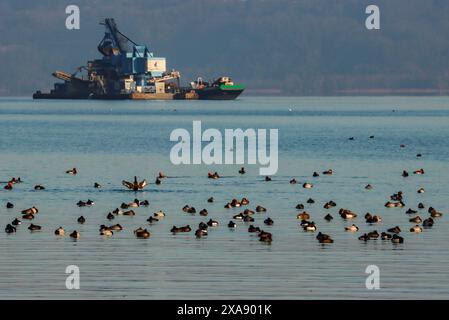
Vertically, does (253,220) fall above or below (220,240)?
above

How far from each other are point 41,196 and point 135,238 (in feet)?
49.1

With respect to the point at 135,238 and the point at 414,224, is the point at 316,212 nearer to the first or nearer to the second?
the point at 414,224

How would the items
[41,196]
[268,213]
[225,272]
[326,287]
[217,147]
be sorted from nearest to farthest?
[326,287]
[225,272]
[268,213]
[41,196]
[217,147]

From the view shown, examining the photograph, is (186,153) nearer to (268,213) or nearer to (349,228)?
(268,213)

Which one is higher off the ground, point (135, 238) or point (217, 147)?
point (217, 147)

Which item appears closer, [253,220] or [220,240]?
[220,240]

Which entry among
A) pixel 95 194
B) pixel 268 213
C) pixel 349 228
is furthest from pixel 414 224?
pixel 95 194

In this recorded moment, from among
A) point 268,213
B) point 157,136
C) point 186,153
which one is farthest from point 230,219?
point 157,136

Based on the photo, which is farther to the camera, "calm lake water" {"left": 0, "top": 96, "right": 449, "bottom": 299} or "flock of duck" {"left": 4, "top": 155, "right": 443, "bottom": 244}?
"flock of duck" {"left": 4, "top": 155, "right": 443, "bottom": 244}

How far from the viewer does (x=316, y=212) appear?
47812 mm

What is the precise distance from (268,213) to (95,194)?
36.6 ft

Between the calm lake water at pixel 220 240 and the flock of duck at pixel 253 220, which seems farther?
the flock of duck at pixel 253 220

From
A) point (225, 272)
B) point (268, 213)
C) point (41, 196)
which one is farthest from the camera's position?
point (41, 196)

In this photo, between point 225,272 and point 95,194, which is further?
point 95,194
